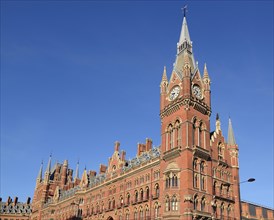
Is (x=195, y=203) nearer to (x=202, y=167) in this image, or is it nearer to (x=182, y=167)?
(x=182, y=167)

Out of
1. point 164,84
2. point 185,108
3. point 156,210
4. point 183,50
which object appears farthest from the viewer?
point 183,50

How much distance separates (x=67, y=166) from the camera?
138m

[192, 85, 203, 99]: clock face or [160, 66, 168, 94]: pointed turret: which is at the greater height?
[160, 66, 168, 94]: pointed turret

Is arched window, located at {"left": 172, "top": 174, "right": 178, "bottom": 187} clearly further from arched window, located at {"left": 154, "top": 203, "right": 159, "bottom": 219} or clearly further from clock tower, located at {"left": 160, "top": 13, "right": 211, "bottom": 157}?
arched window, located at {"left": 154, "top": 203, "right": 159, "bottom": 219}

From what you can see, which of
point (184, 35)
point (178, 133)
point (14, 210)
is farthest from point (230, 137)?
point (14, 210)

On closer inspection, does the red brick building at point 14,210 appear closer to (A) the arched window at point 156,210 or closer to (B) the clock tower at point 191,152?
(A) the arched window at point 156,210

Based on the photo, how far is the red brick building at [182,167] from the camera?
191ft

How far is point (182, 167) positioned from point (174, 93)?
15.8 metres

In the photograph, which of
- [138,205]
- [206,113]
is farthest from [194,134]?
[138,205]

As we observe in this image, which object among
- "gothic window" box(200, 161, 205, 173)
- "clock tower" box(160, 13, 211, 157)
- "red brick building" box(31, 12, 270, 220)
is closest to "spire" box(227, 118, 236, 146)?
"red brick building" box(31, 12, 270, 220)

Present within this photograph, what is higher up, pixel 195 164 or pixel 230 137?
pixel 230 137

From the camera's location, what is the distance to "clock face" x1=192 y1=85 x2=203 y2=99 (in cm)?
6604

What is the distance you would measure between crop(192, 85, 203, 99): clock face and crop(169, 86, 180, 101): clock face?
304cm

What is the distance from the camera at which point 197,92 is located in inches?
2638
